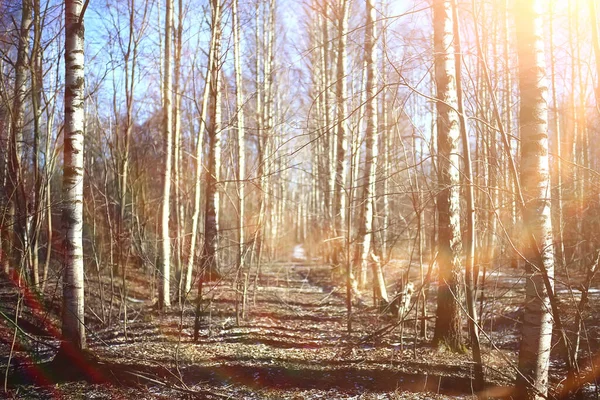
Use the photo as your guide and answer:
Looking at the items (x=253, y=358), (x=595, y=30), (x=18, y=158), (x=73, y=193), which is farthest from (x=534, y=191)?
(x=18, y=158)

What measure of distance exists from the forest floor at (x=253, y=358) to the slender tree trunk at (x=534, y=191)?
26cm

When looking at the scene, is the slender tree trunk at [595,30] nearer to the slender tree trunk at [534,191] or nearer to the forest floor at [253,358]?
the slender tree trunk at [534,191]

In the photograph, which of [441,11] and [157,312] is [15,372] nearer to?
[157,312]

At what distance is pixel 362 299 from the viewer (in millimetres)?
9992

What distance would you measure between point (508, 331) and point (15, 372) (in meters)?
6.64

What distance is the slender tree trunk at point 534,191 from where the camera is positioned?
3705 millimetres

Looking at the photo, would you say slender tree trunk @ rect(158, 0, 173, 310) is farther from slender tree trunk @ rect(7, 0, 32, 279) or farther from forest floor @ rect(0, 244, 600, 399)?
slender tree trunk @ rect(7, 0, 32, 279)

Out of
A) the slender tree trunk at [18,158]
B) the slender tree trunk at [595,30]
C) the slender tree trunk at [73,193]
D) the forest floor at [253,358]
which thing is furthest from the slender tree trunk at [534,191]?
the slender tree trunk at [18,158]

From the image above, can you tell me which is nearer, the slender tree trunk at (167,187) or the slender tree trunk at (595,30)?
the slender tree trunk at (595,30)

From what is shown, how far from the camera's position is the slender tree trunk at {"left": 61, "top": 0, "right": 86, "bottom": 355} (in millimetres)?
5098

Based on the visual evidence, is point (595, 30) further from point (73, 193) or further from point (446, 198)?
point (73, 193)

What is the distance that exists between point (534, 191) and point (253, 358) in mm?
3824

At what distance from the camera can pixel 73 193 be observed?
16.9ft

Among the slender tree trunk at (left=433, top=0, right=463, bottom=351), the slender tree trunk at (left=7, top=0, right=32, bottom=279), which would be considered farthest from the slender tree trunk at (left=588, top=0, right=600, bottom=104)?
the slender tree trunk at (left=7, top=0, right=32, bottom=279)
